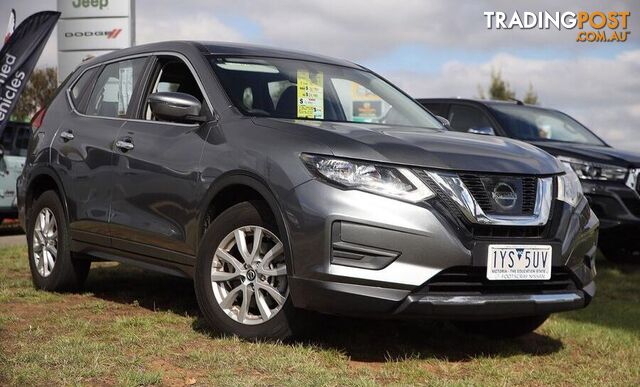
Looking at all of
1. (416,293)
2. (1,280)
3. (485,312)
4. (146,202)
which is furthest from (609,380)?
(1,280)

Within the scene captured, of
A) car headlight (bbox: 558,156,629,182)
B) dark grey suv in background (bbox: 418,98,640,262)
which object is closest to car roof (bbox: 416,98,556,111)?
dark grey suv in background (bbox: 418,98,640,262)

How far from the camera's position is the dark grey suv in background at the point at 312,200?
4371 mm

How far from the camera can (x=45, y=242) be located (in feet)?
22.2

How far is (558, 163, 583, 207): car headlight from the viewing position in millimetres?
4863

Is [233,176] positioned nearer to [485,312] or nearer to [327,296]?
[327,296]

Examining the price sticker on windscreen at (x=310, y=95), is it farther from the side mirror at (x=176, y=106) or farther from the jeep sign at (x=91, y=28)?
the jeep sign at (x=91, y=28)

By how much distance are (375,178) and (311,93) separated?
1.34 meters

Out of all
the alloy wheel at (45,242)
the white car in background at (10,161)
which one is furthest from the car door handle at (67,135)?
the white car in background at (10,161)

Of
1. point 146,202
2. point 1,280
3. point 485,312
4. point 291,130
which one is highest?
point 291,130

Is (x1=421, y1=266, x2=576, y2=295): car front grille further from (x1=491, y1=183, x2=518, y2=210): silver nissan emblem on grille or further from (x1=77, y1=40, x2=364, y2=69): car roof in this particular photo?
(x1=77, y1=40, x2=364, y2=69): car roof

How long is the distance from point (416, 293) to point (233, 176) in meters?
1.17

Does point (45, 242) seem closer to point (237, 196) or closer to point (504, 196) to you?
point (237, 196)

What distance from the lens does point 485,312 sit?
4.50m

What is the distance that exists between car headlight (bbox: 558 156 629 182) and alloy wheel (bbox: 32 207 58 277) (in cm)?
488
